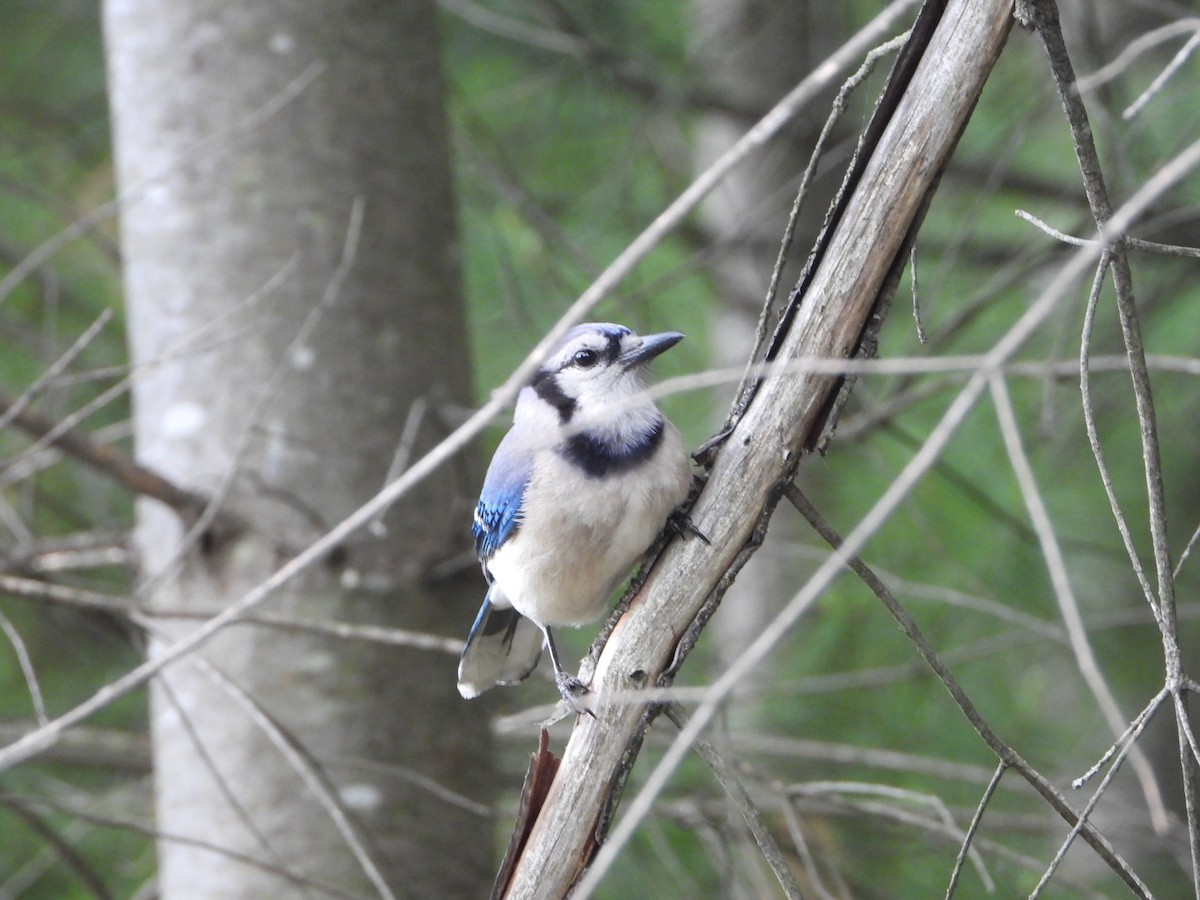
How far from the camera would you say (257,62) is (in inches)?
100

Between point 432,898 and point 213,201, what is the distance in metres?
1.39

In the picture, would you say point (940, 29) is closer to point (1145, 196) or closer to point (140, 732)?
point (1145, 196)

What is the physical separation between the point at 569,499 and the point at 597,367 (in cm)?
30

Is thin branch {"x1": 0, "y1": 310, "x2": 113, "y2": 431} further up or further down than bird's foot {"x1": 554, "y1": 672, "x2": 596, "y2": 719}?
further up

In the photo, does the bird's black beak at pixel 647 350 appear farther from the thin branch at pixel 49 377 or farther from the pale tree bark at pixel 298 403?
the thin branch at pixel 49 377

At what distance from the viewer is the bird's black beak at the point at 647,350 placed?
6.90 feet

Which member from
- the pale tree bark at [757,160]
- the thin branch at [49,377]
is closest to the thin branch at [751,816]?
the thin branch at [49,377]

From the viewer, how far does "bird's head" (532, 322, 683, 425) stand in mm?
2182

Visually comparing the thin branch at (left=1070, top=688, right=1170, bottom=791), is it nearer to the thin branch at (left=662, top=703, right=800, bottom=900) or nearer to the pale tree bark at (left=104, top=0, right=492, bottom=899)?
the thin branch at (left=662, top=703, right=800, bottom=900)

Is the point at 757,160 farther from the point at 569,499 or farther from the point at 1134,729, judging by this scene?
the point at 1134,729

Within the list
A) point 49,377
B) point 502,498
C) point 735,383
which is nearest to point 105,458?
point 49,377

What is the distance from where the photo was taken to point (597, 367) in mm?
2217

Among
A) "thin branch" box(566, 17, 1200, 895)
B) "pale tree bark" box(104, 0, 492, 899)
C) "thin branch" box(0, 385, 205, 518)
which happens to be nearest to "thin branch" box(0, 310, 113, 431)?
"thin branch" box(0, 385, 205, 518)

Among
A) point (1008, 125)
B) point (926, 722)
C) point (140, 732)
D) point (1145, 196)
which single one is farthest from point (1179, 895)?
point (1145, 196)
